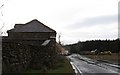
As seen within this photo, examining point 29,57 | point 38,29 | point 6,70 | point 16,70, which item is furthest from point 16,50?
point 38,29

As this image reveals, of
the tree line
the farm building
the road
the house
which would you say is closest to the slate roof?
the house

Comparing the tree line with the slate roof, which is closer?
the slate roof

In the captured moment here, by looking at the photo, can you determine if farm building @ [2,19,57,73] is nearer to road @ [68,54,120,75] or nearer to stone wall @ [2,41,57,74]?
stone wall @ [2,41,57,74]

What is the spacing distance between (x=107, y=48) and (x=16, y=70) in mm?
140251

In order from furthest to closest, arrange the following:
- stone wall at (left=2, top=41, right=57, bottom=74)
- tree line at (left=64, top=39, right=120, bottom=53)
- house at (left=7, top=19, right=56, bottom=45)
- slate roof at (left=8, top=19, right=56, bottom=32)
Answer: tree line at (left=64, top=39, right=120, bottom=53)
slate roof at (left=8, top=19, right=56, bottom=32)
house at (left=7, top=19, right=56, bottom=45)
stone wall at (left=2, top=41, right=57, bottom=74)

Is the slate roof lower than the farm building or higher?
higher

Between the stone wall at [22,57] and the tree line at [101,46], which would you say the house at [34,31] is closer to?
the stone wall at [22,57]

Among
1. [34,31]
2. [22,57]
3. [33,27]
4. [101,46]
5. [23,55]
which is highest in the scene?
[33,27]

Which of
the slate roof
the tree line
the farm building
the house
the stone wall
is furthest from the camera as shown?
the tree line

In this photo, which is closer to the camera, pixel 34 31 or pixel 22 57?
pixel 22 57

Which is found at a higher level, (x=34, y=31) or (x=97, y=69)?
(x=34, y=31)

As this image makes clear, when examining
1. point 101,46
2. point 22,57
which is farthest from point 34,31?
point 101,46

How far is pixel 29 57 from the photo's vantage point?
24703 millimetres

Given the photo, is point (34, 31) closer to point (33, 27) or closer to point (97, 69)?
point (33, 27)
